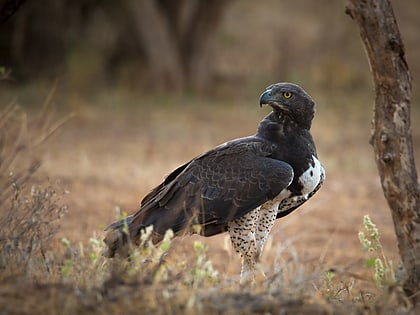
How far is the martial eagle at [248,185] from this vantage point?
17.6 ft

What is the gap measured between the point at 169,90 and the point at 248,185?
46.1ft

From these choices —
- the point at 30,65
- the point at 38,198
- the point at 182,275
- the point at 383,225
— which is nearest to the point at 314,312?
the point at 182,275

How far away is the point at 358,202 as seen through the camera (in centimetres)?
1064

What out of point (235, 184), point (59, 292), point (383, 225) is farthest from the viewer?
point (383, 225)

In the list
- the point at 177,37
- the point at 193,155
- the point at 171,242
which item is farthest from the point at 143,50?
the point at 171,242

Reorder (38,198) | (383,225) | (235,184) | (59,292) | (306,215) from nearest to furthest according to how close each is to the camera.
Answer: (59,292)
(38,198)
(235,184)
(383,225)
(306,215)

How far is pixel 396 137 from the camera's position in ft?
15.0

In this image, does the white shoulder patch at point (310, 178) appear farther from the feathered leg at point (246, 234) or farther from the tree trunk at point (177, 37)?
the tree trunk at point (177, 37)

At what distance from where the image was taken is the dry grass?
12.3ft

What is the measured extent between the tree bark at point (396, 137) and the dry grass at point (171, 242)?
1.15 feet

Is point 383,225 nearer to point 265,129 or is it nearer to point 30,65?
point 265,129

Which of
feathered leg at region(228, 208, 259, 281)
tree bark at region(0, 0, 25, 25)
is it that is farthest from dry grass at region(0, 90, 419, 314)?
tree bark at region(0, 0, 25, 25)

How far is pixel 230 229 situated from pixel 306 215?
4.57 meters

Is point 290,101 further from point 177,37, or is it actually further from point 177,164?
point 177,37
